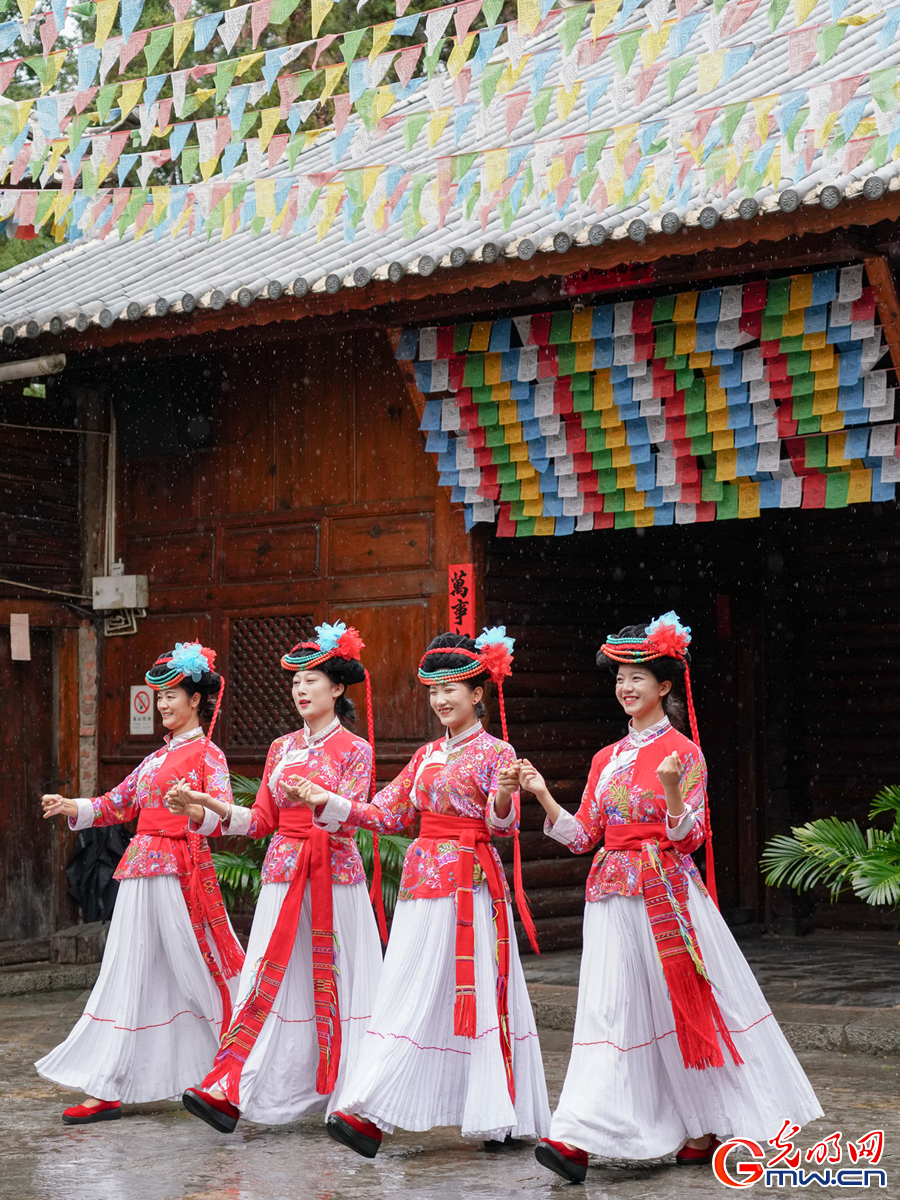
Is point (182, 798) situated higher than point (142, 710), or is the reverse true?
point (142, 710)

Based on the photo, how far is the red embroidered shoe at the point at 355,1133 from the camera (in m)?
5.14

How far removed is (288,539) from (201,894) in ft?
12.3

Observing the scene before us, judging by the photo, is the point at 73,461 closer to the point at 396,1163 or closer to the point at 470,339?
the point at 470,339

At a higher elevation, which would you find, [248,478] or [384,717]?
[248,478]

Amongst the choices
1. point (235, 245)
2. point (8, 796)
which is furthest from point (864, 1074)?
point (235, 245)

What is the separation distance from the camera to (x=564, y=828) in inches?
207

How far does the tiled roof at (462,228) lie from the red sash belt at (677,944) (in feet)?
9.41

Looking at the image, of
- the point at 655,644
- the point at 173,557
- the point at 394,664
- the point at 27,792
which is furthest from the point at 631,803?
the point at 27,792

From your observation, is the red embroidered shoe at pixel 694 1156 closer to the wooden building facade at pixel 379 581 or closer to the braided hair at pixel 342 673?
the braided hair at pixel 342 673

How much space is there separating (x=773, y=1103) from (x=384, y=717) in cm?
456

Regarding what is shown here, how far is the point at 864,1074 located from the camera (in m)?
6.63

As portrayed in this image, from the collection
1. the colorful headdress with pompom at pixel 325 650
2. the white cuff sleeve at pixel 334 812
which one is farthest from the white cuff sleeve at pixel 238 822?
the colorful headdress with pompom at pixel 325 650

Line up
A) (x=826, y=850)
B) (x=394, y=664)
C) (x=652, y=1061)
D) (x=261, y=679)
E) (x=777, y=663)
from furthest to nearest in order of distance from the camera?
(x=777, y=663), (x=261, y=679), (x=394, y=664), (x=826, y=850), (x=652, y=1061)

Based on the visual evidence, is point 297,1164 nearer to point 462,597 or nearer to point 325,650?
point 325,650
